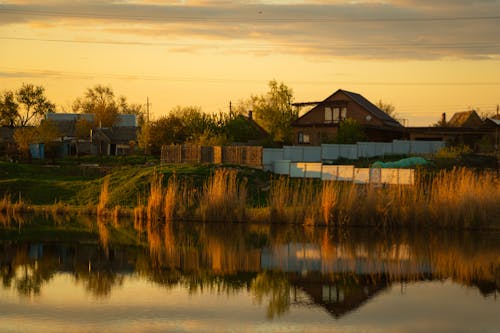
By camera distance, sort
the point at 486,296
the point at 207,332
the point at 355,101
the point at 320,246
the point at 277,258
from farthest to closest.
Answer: the point at 355,101
the point at 320,246
the point at 277,258
the point at 486,296
the point at 207,332

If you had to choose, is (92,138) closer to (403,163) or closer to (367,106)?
(367,106)

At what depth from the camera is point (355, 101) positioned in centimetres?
8006

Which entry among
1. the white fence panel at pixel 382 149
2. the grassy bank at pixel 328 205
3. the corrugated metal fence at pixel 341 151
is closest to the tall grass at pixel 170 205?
the grassy bank at pixel 328 205

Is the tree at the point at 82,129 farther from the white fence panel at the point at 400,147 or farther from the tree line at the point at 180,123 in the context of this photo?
the white fence panel at the point at 400,147

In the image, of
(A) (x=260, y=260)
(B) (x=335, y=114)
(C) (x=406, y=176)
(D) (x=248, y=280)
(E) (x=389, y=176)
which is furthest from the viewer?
(B) (x=335, y=114)

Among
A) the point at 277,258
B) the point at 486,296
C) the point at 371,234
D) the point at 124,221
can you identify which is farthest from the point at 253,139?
the point at 486,296

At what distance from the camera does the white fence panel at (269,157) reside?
51219mm

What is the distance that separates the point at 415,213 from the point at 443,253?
6.38 m

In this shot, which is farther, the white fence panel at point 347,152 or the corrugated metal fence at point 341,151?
the white fence panel at point 347,152

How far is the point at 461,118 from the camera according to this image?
310ft

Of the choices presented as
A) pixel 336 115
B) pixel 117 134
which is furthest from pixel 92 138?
pixel 336 115

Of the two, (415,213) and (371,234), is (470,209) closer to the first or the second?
(415,213)

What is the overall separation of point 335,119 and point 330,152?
20.9 metres

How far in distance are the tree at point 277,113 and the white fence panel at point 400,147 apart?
23415 mm
